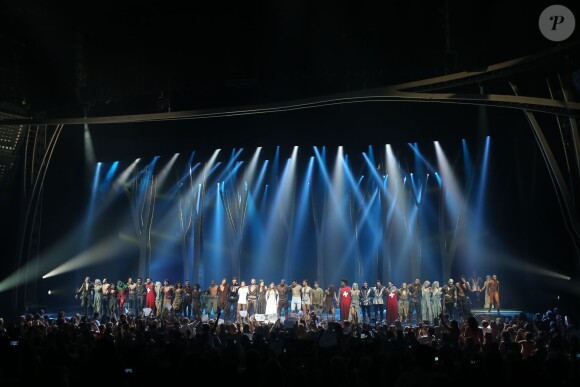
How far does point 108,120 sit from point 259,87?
5.70m

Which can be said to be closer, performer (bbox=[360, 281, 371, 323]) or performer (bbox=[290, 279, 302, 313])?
performer (bbox=[360, 281, 371, 323])

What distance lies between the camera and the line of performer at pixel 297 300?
21125 millimetres

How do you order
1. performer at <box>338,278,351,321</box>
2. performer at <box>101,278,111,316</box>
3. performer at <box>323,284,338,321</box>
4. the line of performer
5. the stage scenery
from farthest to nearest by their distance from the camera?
1. performer at <box>101,278,111,316</box>
2. performer at <box>323,284,338,321</box>
3. performer at <box>338,278,351,321</box>
4. the line of performer
5. the stage scenery

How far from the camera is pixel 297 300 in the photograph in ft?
74.8

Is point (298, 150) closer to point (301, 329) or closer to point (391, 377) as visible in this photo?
point (301, 329)

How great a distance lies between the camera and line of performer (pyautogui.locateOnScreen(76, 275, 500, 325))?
69.3ft

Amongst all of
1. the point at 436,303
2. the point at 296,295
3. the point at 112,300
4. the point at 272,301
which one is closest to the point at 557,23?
the point at 436,303

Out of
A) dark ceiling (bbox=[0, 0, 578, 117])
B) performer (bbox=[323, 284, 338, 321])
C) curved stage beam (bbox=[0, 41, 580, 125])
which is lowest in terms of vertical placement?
performer (bbox=[323, 284, 338, 321])

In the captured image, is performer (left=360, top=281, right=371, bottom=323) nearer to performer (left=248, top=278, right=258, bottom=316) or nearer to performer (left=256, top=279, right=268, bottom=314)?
performer (left=256, top=279, right=268, bottom=314)

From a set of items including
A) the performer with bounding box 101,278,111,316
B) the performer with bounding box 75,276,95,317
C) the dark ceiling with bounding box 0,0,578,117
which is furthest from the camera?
the performer with bounding box 75,276,95,317

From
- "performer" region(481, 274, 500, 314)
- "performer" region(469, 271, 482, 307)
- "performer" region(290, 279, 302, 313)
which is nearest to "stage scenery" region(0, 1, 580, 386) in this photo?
"performer" region(290, 279, 302, 313)

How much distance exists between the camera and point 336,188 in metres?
30.2

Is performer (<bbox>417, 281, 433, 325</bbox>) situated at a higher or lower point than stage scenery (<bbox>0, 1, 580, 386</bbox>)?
lower

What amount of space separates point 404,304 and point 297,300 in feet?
14.4
